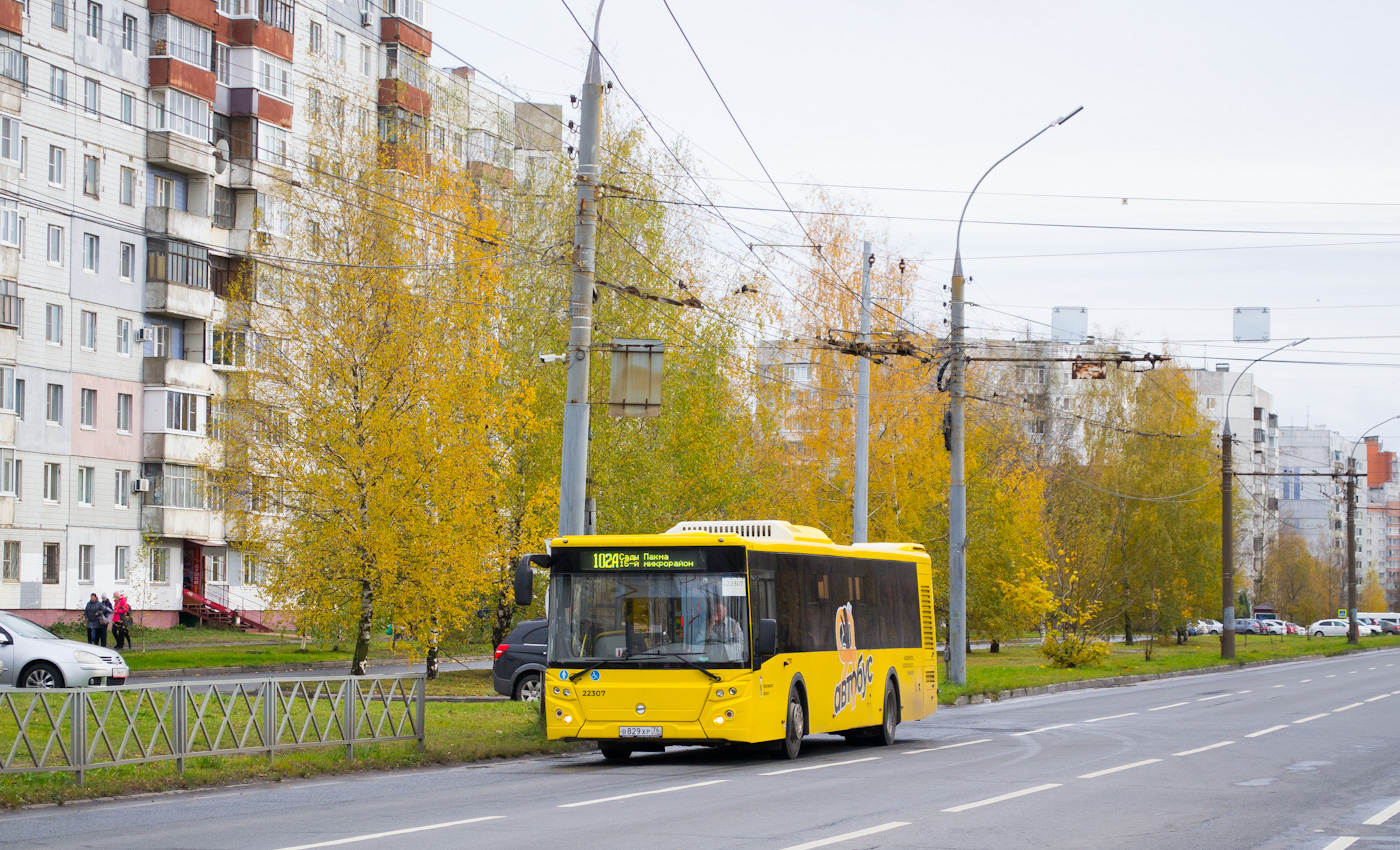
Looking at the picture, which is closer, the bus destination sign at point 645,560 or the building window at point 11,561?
the bus destination sign at point 645,560

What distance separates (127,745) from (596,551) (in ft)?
19.5

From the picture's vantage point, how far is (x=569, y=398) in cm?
2159

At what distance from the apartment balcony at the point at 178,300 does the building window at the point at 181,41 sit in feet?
25.8

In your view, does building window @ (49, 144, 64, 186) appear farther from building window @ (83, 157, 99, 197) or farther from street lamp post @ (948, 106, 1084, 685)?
street lamp post @ (948, 106, 1084, 685)

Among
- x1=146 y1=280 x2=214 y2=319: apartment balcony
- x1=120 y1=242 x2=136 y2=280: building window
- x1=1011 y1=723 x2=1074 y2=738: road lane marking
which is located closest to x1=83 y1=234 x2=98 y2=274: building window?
x1=120 y1=242 x2=136 y2=280: building window

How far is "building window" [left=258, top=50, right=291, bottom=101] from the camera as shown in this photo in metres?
60.5

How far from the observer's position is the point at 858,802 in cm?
1432

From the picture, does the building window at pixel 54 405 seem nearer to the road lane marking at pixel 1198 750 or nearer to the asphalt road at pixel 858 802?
the asphalt road at pixel 858 802

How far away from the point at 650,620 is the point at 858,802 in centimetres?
521

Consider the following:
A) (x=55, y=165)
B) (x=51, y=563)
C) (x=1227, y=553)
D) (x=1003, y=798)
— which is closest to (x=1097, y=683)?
(x=1227, y=553)

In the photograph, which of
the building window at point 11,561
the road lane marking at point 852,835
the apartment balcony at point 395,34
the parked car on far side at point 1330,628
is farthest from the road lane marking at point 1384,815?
the parked car on far side at point 1330,628

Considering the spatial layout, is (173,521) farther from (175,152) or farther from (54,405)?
(175,152)

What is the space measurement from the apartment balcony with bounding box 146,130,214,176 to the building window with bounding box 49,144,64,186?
392cm

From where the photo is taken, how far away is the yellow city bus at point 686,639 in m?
18.6
